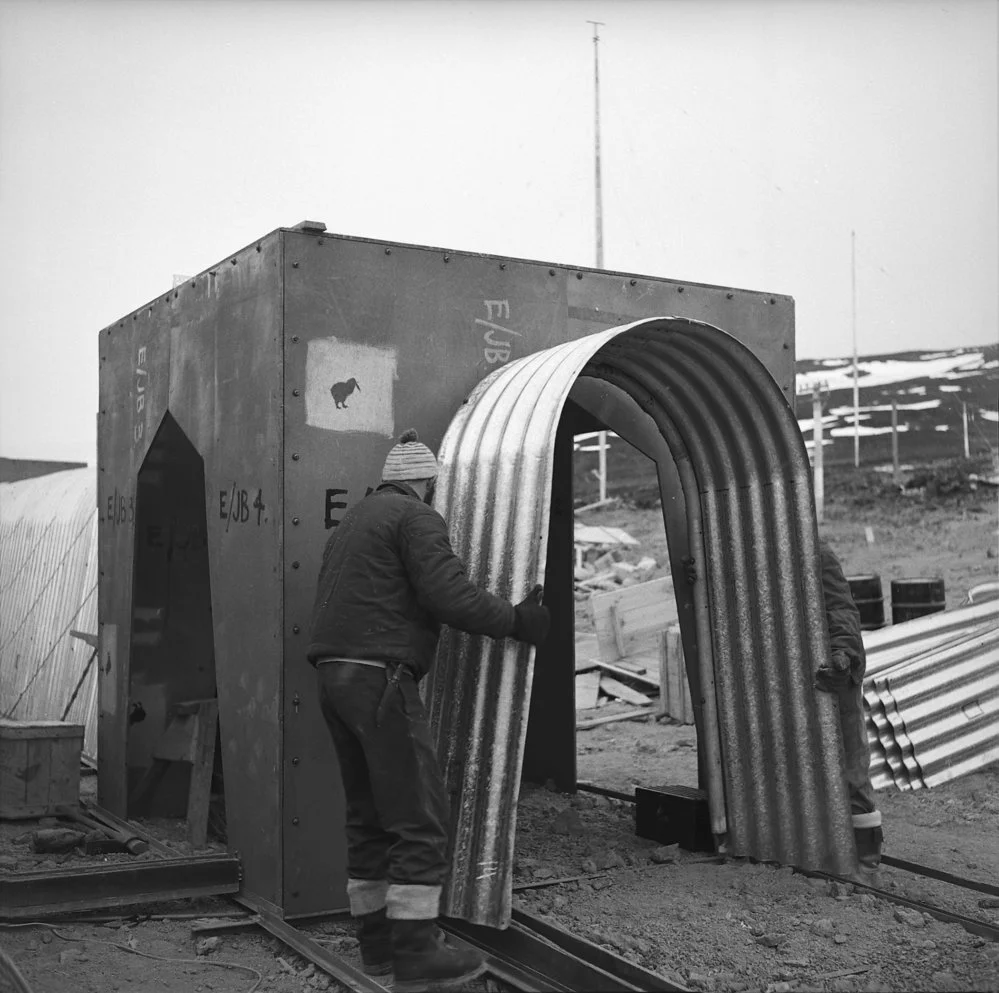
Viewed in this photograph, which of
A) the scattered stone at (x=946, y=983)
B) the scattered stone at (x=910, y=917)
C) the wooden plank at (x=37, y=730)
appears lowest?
the scattered stone at (x=910, y=917)

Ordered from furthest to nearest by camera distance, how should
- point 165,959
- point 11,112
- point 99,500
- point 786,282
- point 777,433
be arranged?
point 786,282 < point 11,112 < point 99,500 < point 777,433 < point 165,959

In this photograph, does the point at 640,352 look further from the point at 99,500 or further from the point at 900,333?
the point at 900,333

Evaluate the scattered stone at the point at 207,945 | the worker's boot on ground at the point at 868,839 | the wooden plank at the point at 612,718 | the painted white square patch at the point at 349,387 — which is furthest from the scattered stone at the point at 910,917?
the wooden plank at the point at 612,718

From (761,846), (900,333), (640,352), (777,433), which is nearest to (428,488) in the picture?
(640,352)

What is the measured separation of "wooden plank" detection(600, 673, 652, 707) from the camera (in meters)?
14.0

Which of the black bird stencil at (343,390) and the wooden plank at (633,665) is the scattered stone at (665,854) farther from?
the wooden plank at (633,665)

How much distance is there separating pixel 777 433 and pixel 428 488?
2.18m

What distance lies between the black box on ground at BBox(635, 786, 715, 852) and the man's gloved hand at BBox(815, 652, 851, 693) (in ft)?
3.78

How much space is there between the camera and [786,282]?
88.8ft

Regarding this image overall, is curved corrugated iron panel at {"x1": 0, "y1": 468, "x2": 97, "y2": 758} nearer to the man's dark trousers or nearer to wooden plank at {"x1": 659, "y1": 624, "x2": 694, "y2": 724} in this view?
wooden plank at {"x1": 659, "y1": 624, "x2": 694, "y2": 724}

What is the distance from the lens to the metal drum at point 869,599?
11891mm

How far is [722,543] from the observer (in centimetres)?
665

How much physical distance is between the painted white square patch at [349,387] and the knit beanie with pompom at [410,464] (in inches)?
28.9

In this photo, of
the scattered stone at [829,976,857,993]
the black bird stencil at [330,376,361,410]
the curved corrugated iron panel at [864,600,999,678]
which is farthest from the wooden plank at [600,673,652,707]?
the scattered stone at [829,976,857,993]
